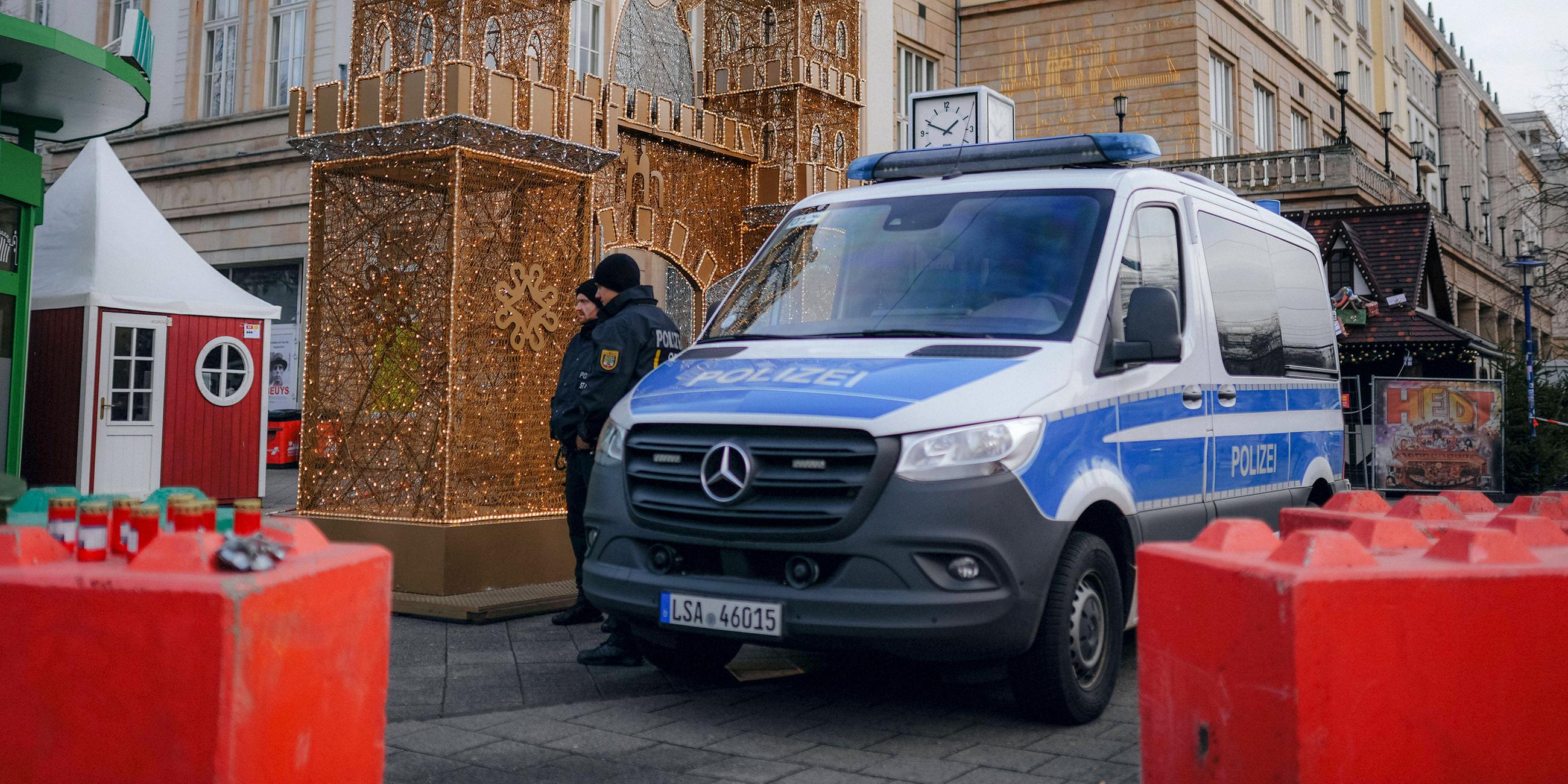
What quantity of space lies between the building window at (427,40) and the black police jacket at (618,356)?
2.48m

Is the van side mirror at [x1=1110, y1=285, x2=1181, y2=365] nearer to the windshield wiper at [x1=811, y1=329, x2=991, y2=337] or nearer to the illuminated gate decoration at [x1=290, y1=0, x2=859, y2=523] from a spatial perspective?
the windshield wiper at [x1=811, y1=329, x2=991, y2=337]

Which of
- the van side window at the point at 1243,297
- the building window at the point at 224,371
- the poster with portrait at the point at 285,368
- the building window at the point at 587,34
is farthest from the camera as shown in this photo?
the poster with portrait at the point at 285,368

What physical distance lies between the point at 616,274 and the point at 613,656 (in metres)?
2.04

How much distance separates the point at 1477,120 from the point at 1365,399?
64.7m

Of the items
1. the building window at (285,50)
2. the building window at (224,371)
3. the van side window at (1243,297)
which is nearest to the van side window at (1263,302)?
the van side window at (1243,297)

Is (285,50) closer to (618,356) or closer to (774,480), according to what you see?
(618,356)

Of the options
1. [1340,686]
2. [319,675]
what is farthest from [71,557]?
[1340,686]

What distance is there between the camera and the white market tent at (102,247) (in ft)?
49.9

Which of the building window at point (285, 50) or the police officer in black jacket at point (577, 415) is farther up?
the building window at point (285, 50)

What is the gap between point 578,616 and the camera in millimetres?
7293

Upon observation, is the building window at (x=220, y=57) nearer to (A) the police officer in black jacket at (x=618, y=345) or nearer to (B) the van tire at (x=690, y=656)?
(A) the police officer in black jacket at (x=618, y=345)

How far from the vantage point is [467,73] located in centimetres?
790

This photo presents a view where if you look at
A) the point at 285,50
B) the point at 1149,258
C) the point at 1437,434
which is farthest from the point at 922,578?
the point at 285,50

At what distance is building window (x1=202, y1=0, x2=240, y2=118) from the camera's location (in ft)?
77.9
